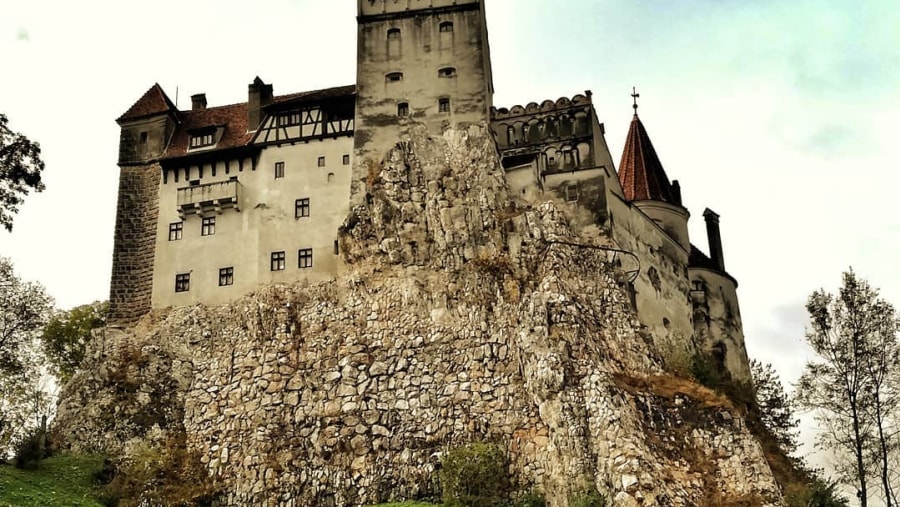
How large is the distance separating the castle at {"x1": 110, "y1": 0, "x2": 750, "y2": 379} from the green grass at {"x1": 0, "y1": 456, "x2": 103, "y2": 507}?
9.10 m

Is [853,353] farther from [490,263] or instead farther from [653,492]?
[490,263]

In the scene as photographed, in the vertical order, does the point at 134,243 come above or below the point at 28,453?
above

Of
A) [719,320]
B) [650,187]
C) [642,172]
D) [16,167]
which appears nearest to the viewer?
[16,167]

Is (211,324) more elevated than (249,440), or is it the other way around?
(211,324)

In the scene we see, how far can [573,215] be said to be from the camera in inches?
2162

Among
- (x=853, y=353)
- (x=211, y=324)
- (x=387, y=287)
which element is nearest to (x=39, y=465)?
(x=211, y=324)

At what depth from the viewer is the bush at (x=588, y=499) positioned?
44.4m

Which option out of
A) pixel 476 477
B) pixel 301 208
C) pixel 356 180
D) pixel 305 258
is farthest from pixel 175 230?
pixel 476 477

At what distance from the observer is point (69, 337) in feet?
207

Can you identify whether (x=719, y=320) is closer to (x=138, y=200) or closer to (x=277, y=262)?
(x=277, y=262)

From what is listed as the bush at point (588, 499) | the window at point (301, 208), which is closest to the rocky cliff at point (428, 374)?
the bush at point (588, 499)

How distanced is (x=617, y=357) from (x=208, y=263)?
2196 cm

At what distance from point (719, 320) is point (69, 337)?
36.8 metres

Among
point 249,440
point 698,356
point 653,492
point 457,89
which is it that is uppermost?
point 457,89
